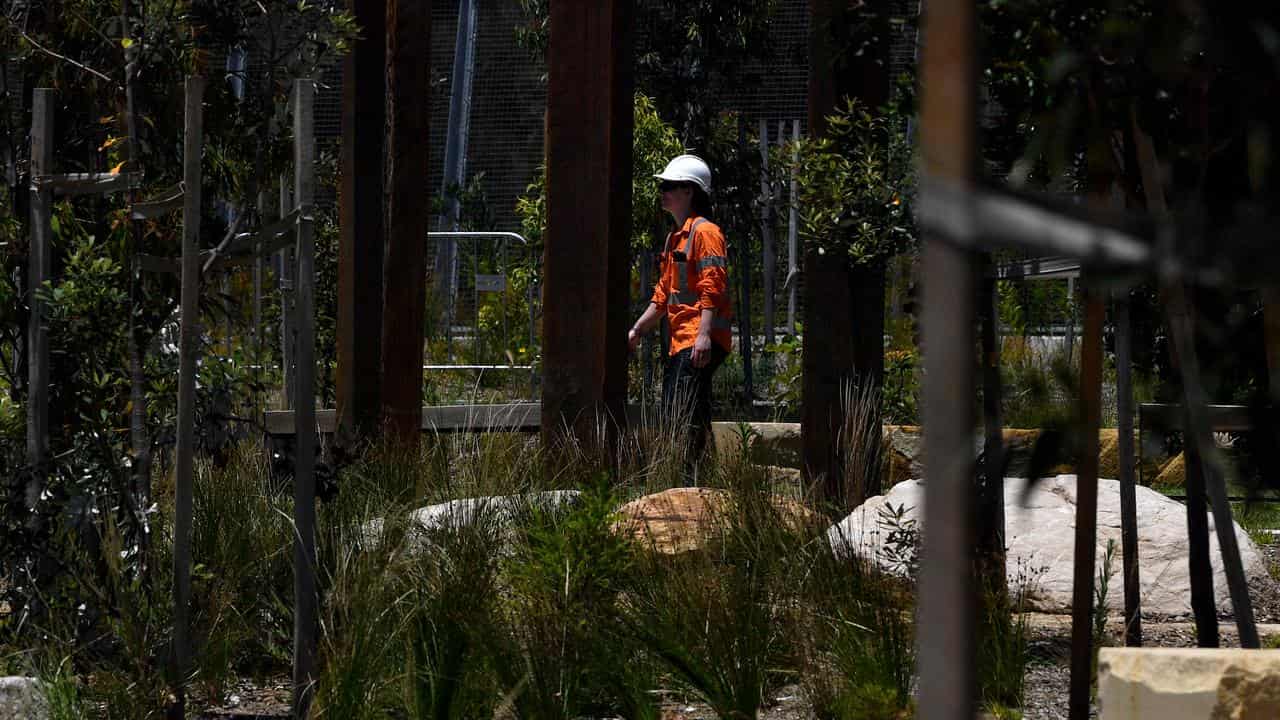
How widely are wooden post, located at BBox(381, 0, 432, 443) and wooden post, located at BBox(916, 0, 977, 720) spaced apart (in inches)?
237

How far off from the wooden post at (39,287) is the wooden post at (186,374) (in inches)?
22.0

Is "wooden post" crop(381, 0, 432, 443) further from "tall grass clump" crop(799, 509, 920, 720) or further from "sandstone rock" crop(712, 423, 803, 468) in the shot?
"tall grass clump" crop(799, 509, 920, 720)

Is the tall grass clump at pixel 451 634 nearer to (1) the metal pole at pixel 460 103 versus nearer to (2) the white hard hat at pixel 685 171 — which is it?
(2) the white hard hat at pixel 685 171

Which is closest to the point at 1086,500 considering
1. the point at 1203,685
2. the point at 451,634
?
the point at 1203,685

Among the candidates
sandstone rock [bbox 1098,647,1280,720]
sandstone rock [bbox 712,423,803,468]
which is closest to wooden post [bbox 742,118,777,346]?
sandstone rock [bbox 712,423,803,468]

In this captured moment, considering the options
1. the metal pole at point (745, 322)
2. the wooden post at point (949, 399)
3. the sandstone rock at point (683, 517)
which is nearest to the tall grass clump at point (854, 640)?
the sandstone rock at point (683, 517)

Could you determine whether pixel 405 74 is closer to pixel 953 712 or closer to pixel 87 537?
pixel 87 537

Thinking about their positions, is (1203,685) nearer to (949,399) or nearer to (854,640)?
(854,640)

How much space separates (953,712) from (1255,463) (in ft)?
9.41

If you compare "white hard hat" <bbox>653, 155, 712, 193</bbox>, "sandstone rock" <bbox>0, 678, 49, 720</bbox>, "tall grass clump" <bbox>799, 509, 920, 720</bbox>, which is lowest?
"sandstone rock" <bbox>0, 678, 49, 720</bbox>

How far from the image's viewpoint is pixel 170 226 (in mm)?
3836

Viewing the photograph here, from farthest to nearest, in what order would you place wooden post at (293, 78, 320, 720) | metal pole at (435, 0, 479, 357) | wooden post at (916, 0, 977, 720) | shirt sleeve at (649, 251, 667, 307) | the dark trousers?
metal pole at (435, 0, 479, 357) < shirt sleeve at (649, 251, 667, 307) < the dark trousers < wooden post at (293, 78, 320, 720) < wooden post at (916, 0, 977, 720)

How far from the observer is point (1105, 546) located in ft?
17.0

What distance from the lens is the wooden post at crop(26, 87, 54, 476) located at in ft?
12.3
